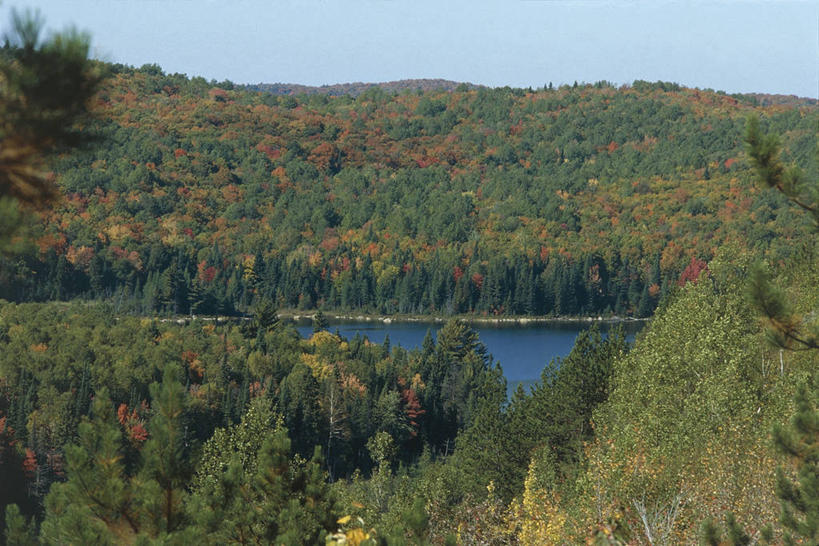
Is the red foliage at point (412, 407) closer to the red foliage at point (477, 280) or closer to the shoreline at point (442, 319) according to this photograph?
the shoreline at point (442, 319)

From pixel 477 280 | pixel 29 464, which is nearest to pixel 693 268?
pixel 477 280

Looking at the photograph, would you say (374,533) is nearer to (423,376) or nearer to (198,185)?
(423,376)

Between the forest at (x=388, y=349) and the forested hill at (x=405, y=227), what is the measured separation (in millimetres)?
649

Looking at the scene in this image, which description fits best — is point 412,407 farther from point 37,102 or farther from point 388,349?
point 37,102

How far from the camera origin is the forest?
8.54 metres

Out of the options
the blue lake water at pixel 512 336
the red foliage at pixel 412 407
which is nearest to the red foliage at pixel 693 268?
the blue lake water at pixel 512 336

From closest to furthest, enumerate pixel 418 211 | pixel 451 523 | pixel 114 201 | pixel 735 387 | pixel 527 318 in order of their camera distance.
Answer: pixel 735 387, pixel 451 523, pixel 527 318, pixel 114 201, pixel 418 211

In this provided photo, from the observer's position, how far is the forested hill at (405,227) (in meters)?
130

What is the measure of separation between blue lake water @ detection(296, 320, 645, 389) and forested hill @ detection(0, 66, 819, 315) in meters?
9.25

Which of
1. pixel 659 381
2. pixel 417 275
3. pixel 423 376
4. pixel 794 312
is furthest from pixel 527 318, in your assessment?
pixel 794 312

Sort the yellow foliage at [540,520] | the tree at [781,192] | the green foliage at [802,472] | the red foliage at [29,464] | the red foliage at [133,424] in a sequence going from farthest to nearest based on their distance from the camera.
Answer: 1. the red foliage at [133,424]
2. the red foliage at [29,464]
3. the yellow foliage at [540,520]
4. the green foliage at [802,472]
5. the tree at [781,192]

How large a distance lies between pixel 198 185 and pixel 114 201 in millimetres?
23409

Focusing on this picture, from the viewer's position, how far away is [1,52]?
5059mm

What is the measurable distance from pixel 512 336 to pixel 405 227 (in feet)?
194
